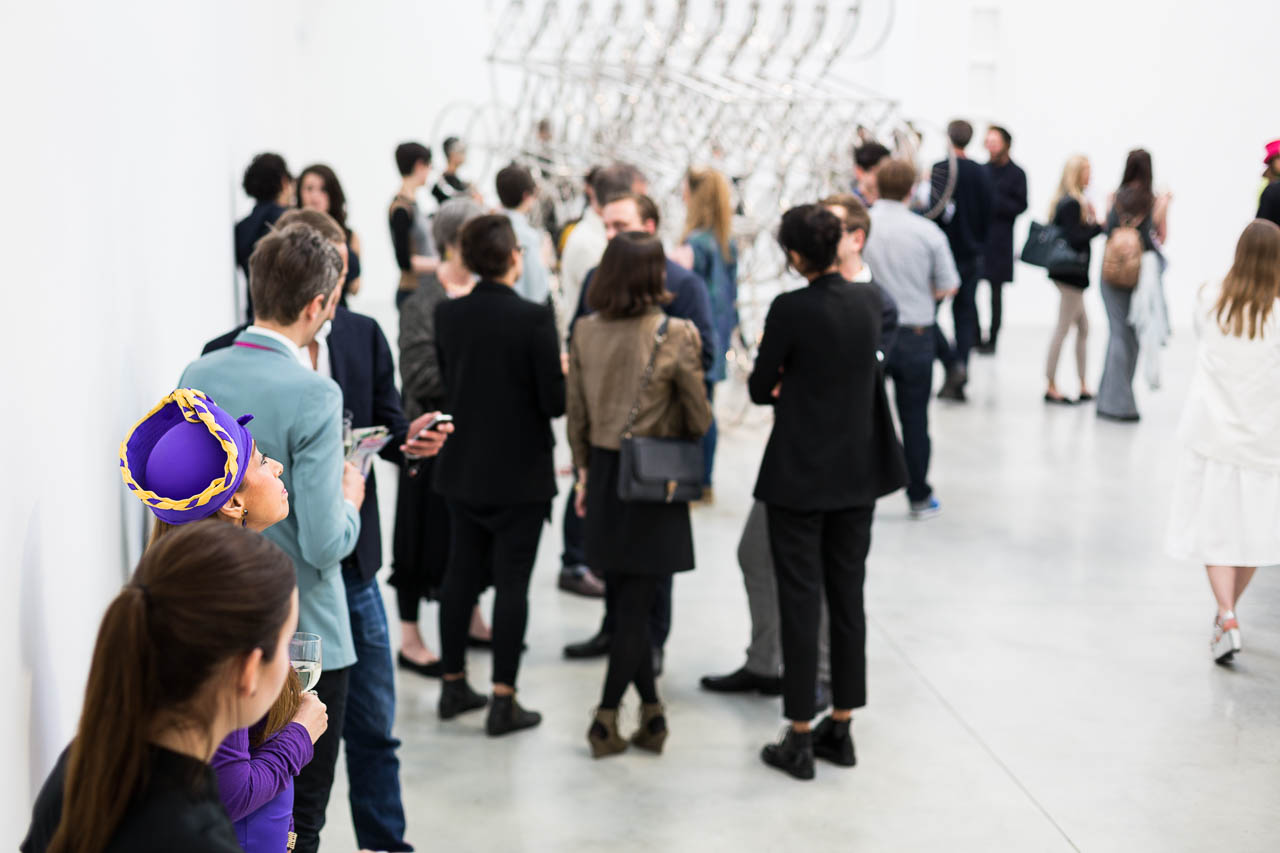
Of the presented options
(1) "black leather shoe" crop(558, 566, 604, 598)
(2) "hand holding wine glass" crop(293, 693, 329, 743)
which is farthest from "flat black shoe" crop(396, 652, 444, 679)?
(2) "hand holding wine glass" crop(293, 693, 329, 743)

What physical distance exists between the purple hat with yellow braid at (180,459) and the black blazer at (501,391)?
1932mm

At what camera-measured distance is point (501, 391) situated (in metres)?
3.64

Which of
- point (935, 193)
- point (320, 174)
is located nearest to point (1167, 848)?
Result: point (320, 174)

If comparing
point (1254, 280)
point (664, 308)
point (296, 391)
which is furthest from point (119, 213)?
point (1254, 280)

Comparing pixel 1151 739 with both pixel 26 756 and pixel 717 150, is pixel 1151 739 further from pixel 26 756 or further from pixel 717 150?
pixel 717 150

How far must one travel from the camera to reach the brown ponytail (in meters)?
1.20

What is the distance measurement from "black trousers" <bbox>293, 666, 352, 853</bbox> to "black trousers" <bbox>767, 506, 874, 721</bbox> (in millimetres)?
1415

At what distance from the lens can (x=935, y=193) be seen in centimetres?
877

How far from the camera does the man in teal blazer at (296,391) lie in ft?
7.25

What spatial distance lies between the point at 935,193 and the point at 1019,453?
2.20 m

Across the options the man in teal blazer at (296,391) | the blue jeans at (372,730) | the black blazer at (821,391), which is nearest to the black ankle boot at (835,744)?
the black blazer at (821,391)

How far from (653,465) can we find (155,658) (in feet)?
7.58

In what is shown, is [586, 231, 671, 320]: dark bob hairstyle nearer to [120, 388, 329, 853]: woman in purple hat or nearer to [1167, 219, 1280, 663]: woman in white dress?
[120, 388, 329, 853]: woman in purple hat

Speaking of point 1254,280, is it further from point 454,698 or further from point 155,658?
point 155,658
